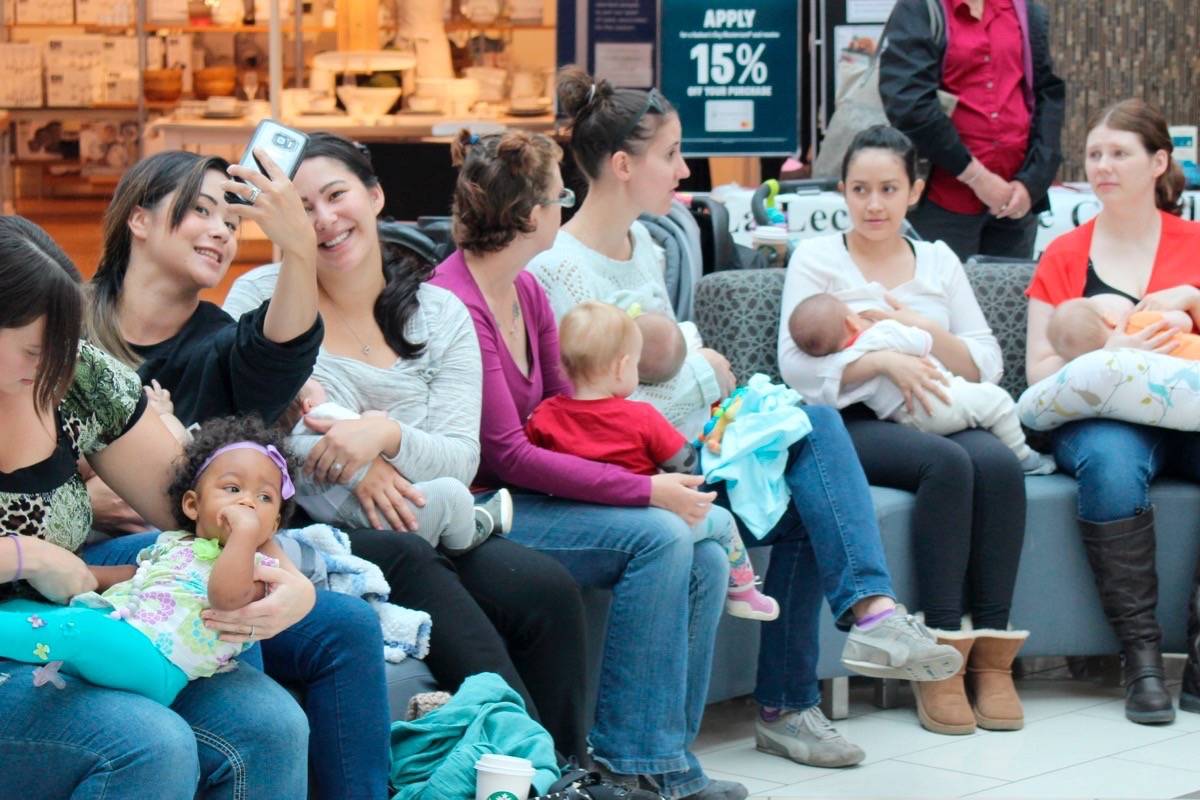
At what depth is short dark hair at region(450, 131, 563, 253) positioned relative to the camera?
3492 mm

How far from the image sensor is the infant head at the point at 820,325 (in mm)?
4098

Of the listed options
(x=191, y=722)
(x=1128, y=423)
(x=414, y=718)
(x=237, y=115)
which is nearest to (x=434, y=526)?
(x=414, y=718)

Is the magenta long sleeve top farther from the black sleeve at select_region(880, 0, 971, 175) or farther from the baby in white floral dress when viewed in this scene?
the black sleeve at select_region(880, 0, 971, 175)

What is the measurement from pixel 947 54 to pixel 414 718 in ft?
10.8

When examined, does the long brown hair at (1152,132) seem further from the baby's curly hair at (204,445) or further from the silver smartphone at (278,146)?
the baby's curly hair at (204,445)

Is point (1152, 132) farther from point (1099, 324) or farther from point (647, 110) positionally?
point (647, 110)

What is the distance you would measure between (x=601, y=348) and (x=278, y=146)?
804mm

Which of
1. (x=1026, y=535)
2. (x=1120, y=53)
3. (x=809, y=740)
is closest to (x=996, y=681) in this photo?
(x=1026, y=535)

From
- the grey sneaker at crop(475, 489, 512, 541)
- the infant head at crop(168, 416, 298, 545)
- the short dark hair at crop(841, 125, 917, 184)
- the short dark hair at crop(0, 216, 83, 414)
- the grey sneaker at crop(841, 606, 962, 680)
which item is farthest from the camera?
the short dark hair at crop(841, 125, 917, 184)

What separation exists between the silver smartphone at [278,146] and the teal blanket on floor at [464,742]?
0.87 metres

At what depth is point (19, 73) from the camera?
296 inches

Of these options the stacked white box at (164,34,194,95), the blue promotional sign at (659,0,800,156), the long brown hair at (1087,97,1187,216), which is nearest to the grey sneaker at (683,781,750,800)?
the long brown hair at (1087,97,1187,216)

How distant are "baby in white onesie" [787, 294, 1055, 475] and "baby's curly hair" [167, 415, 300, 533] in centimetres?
180

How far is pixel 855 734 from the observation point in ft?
13.1
